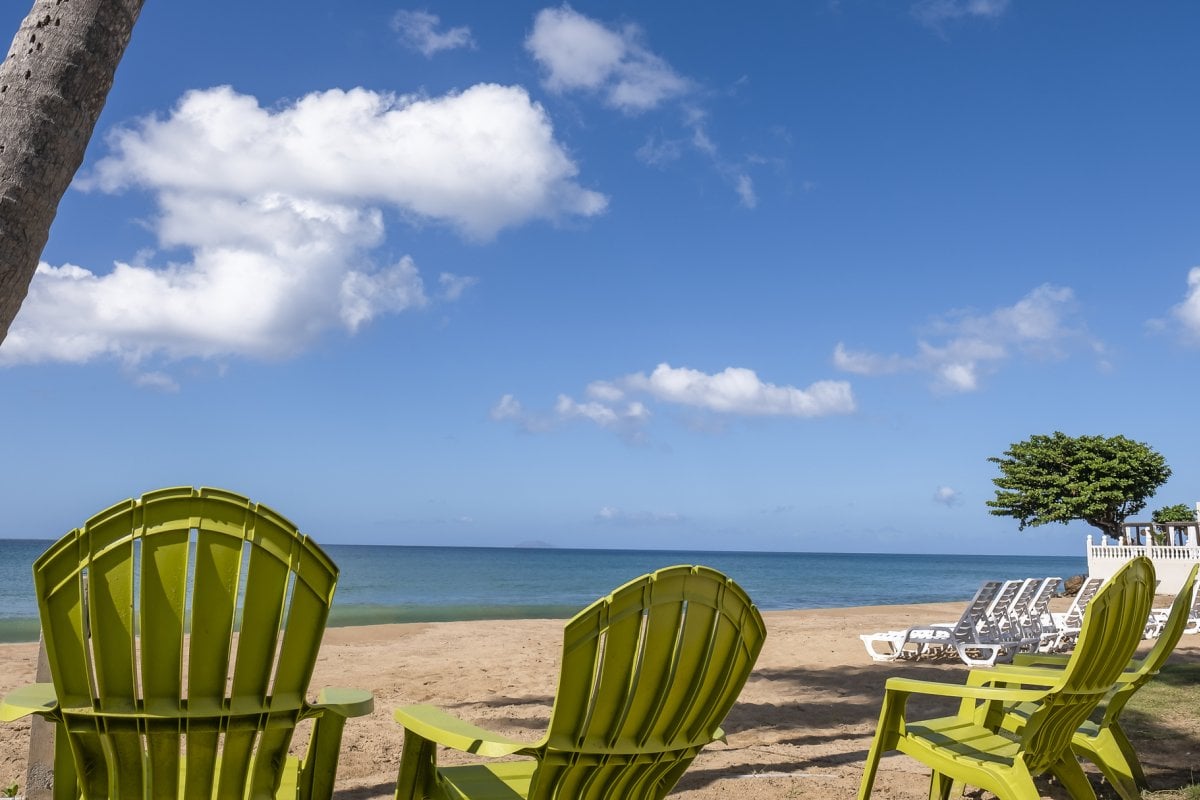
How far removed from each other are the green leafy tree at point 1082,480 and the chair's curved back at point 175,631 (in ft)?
113

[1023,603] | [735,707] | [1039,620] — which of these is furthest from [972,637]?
[735,707]

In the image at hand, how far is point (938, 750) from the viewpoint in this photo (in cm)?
334

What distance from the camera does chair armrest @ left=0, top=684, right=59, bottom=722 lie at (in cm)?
218

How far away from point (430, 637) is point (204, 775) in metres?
12.2

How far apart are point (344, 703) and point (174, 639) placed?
520 millimetres

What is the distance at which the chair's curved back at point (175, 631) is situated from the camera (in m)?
2.15

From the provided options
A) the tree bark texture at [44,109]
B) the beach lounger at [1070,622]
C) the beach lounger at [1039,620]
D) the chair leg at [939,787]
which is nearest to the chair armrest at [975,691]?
the chair leg at [939,787]

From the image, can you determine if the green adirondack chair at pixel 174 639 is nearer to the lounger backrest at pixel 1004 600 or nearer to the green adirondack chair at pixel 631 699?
the green adirondack chair at pixel 631 699

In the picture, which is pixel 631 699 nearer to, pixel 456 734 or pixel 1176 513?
pixel 456 734

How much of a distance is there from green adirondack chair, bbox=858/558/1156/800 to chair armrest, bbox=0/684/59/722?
2628mm

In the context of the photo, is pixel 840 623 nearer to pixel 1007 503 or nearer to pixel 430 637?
pixel 430 637

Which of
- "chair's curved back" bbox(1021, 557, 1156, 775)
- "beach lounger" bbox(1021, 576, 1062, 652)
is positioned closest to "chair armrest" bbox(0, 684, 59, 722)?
"chair's curved back" bbox(1021, 557, 1156, 775)

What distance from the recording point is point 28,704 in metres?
2.20

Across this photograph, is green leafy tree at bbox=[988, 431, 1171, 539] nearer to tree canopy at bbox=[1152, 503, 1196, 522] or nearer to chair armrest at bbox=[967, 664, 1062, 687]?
tree canopy at bbox=[1152, 503, 1196, 522]
